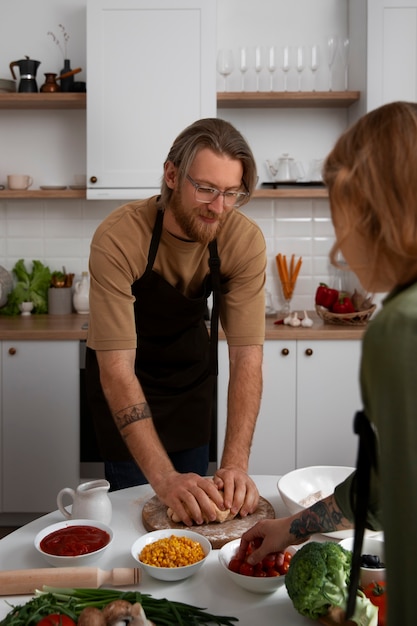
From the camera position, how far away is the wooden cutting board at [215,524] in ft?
5.12

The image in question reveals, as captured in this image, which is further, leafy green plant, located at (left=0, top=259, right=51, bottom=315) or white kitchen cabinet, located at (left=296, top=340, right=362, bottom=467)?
leafy green plant, located at (left=0, top=259, right=51, bottom=315)

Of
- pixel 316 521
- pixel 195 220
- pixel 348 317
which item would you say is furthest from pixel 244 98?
pixel 316 521

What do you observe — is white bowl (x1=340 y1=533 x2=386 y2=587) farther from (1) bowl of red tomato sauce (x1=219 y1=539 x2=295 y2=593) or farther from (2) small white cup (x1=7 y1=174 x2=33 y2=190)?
(2) small white cup (x1=7 y1=174 x2=33 y2=190)

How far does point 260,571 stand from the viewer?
134cm

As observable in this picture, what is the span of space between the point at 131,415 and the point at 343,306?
205 cm

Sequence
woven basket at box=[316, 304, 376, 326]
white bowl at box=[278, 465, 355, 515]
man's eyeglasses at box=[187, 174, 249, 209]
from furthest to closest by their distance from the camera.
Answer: woven basket at box=[316, 304, 376, 326]
man's eyeglasses at box=[187, 174, 249, 209]
white bowl at box=[278, 465, 355, 515]

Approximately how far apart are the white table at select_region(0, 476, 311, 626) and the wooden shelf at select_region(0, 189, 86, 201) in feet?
8.04

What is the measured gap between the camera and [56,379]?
3.56 meters

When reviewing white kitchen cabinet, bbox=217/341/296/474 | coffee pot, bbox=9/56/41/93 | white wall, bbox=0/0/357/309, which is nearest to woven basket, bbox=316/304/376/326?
white kitchen cabinet, bbox=217/341/296/474

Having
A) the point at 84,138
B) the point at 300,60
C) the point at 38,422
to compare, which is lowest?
the point at 38,422

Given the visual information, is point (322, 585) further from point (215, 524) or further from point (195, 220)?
point (195, 220)

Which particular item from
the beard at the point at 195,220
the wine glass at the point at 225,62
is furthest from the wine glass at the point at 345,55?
the beard at the point at 195,220

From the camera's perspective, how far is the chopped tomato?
44.2 inches

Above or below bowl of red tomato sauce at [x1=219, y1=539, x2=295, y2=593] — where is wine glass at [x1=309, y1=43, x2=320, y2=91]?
above
